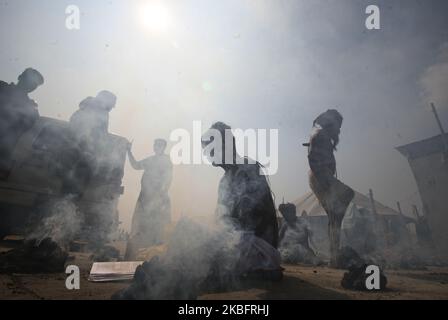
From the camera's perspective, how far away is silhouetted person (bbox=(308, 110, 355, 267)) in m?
5.95

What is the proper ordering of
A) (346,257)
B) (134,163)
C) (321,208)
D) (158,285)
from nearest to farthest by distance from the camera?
(158,285) < (346,257) < (134,163) < (321,208)

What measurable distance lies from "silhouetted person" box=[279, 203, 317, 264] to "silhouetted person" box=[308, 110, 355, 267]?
1.70 metres

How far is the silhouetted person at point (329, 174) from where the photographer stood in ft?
19.5

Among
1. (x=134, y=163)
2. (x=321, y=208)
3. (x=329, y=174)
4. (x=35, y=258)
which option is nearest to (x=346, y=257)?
(x=329, y=174)

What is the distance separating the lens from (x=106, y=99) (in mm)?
8000

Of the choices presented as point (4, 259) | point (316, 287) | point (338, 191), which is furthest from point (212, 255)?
point (338, 191)

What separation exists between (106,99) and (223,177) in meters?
5.78

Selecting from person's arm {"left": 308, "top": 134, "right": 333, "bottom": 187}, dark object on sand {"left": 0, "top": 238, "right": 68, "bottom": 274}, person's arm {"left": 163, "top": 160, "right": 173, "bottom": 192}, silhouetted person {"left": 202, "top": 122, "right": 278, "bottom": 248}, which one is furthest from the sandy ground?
person's arm {"left": 163, "top": 160, "right": 173, "bottom": 192}

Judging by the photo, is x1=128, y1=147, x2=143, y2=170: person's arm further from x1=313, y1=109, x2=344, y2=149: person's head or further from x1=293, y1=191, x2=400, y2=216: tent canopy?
x1=293, y1=191, x2=400, y2=216: tent canopy

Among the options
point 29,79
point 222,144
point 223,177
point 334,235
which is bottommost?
point 334,235

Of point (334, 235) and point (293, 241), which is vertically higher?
point (334, 235)

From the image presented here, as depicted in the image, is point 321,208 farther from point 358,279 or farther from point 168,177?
point 358,279

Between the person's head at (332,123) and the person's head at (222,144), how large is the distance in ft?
11.2
